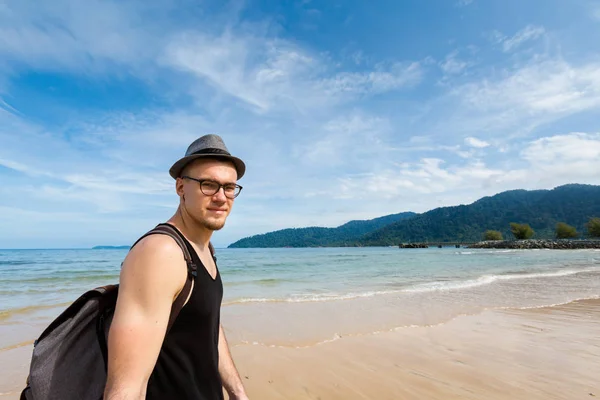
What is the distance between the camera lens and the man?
4.17 feet

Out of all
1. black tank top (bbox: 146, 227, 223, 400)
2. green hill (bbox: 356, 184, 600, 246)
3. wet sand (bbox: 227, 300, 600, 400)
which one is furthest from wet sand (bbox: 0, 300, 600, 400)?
green hill (bbox: 356, 184, 600, 246)

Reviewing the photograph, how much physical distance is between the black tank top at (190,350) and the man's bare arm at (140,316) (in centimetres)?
21

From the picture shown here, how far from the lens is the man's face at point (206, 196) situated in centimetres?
180

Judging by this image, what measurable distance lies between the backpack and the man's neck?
0.31m

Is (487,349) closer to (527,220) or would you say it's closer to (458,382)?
(458,382)

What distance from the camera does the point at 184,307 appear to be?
156cm

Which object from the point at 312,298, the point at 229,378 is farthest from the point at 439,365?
the point at 312,298

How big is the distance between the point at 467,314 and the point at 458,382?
458cm

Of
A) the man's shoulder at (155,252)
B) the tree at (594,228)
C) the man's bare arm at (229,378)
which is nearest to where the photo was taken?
the man's shoulder at (155,252)

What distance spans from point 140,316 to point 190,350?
48 centimetres

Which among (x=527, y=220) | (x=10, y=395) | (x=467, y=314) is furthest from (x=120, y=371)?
(x=527, y=220)

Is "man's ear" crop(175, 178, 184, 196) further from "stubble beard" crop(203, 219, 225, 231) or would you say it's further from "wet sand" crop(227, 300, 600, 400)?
"wet sand" crop(227, 300, 600, 400)

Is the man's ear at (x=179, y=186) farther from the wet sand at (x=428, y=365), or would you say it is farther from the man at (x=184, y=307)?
the wet sand at (x=428, y=365)

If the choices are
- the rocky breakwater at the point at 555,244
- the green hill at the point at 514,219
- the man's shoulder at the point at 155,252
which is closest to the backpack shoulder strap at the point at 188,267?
the man's shoulder at the point at 155,252
